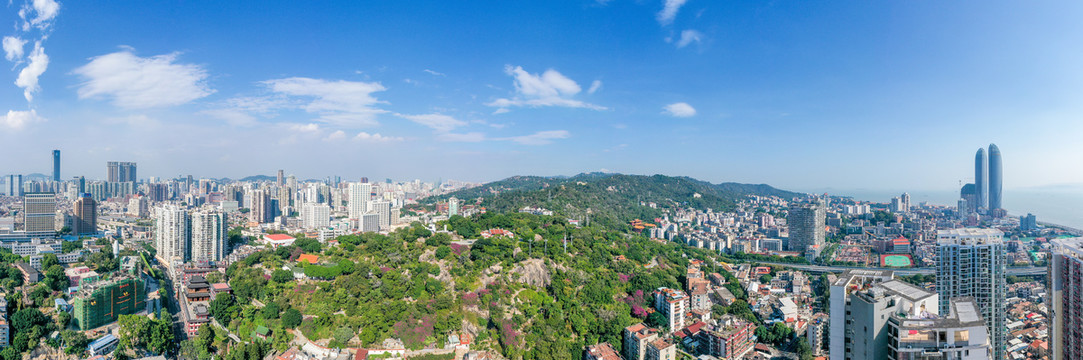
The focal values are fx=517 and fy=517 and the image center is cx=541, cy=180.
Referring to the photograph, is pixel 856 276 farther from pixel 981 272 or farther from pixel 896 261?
pixel 896 261

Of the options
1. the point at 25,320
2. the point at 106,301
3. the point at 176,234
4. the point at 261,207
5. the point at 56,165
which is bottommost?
the point at 25,320

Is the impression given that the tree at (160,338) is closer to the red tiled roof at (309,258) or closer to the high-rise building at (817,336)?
the red tiled roof at (309,258)

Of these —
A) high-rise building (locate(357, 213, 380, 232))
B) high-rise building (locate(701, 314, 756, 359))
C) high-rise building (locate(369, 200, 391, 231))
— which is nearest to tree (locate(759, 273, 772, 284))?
high-rise building (locate(701, 314, 756, 359))

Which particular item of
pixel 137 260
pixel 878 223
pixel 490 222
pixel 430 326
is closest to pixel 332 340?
pixel 430 326

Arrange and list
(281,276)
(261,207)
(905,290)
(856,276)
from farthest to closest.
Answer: (261,207), (281,276), (856,276), (905,290)

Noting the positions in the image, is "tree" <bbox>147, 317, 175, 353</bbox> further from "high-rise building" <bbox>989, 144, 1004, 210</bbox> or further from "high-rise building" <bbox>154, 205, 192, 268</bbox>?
"high-rise building" <bbox>989, 144, 1004, 210</bbox>

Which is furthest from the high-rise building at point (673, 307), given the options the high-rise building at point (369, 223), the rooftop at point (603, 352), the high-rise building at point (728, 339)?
the high-rise building at point (369, 223)

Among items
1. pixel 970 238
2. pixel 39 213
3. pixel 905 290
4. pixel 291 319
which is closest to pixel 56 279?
pixel 291 319
